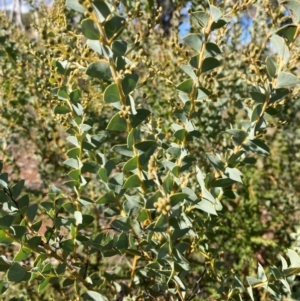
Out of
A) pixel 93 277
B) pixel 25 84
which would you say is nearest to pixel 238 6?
pixel 93 277

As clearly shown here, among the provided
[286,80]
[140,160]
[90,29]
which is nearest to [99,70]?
[90,29]

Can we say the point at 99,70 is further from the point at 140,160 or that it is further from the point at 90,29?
the point at 140,160

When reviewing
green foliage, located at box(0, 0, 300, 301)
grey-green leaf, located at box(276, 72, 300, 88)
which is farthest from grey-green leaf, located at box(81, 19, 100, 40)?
grey-green leaf, located at box(276, 72, 300, 88)

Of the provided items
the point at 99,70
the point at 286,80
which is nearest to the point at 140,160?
the point at 99,70

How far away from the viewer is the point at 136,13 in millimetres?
812

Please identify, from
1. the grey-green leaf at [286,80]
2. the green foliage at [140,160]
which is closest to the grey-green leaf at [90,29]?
the green foliage at [140,160]

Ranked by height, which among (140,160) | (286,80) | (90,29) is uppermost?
(90,29)

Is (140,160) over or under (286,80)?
under

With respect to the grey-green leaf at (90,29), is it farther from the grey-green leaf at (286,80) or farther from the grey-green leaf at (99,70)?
the grey-green leaf at (286,80)

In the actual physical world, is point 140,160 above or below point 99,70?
below

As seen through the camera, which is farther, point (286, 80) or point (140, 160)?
point (140, 160)

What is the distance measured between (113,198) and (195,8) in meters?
1.13

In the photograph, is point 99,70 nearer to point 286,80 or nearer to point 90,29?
point 90,29

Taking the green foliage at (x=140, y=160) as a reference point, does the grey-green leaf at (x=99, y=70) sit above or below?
above
